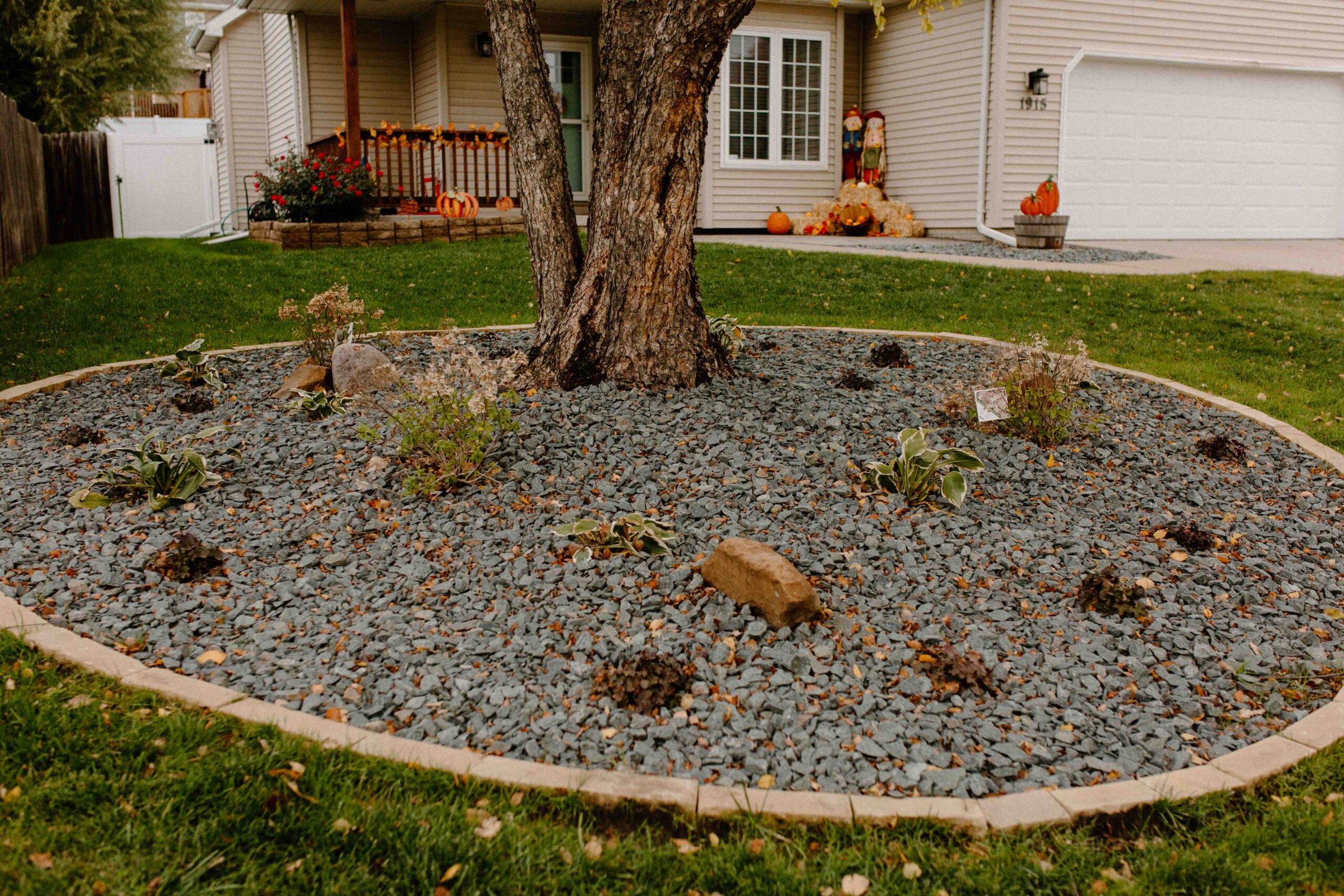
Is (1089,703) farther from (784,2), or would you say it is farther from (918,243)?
(784,2)

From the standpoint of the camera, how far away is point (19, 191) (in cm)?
1120

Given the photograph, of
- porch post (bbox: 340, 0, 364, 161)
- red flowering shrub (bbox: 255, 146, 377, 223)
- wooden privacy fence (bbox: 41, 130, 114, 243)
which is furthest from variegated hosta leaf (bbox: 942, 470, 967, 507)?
wooden privacy fence (bbox: 41, 130, 114, 243)

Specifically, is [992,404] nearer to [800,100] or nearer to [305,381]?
[305,381]

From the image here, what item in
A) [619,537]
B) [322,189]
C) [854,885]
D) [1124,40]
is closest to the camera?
[854,885]

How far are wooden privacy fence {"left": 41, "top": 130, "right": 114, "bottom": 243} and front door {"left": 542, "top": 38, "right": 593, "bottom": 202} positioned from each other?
746 cm

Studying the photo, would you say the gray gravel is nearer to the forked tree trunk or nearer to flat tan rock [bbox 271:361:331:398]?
the forked tree trunk

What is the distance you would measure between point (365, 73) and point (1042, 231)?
903cm

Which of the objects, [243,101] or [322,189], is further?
[243,101]

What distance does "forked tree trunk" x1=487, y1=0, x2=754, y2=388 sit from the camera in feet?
14.4

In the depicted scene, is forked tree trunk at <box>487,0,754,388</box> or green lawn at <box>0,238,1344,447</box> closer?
forked tree trunk at <box>487,0,754,388</box>

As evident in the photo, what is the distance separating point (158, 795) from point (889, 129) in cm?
1376

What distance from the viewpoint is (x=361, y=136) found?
1219 cm

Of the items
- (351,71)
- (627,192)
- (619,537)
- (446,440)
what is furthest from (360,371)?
(351,71)

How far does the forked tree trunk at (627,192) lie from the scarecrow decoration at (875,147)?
10200mm
